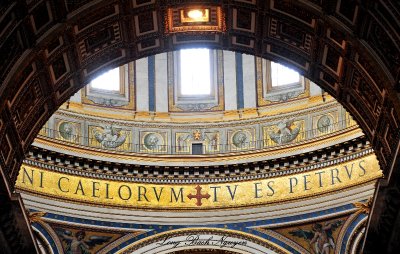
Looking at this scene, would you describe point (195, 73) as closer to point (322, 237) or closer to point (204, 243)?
point (204, 243)

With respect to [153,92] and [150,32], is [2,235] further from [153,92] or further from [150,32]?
[153,92]

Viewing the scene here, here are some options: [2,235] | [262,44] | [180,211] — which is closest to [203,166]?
[180,211]

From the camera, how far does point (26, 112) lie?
22.8 meters

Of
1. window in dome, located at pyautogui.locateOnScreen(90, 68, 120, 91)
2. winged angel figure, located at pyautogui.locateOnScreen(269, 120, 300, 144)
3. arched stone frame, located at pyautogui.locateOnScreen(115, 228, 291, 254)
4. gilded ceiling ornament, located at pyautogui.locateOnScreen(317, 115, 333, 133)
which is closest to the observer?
arched stone frame, located at pyautogui.locateOnScreen(115, 228, 291, 254)

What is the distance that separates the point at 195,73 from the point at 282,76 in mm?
3247

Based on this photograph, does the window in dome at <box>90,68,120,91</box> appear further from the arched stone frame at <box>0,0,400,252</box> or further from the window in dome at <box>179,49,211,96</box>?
the arched stone frame at <box>0,0,400,252</box>

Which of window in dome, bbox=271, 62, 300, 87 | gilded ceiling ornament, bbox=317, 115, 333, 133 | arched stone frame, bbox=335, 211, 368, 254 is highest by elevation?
window in dome, bbox=271, 62, 300, 87

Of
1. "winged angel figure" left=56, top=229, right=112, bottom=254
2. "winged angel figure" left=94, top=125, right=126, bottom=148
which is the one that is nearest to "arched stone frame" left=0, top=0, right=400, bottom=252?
"winged angel figure" left=56, top=229, right=112, bottom=254

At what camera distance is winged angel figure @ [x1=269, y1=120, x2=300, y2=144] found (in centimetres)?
3659

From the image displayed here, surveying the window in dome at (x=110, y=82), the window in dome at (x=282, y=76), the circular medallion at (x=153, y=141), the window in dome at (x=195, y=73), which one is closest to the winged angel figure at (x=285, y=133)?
the window in dome at (x=282, y=76)

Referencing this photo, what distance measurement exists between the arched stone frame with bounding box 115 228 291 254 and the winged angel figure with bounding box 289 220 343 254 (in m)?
0.87

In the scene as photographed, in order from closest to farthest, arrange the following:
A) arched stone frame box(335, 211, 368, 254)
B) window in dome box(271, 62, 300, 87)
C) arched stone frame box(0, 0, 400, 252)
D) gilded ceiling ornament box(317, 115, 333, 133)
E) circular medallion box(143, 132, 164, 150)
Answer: arched stone frame box(0, 0, 400, 252) < arched stone frame box(335, 211, 368, 254) < gilded ceiling ornament box(317, 115, 333, 133) < circular medallion box(143, 132, 164, 150) < window in dome box(271, 62, 300, 87)

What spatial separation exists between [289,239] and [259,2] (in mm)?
13820

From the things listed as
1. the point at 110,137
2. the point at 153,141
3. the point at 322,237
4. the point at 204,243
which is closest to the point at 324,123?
the point at 322,237
